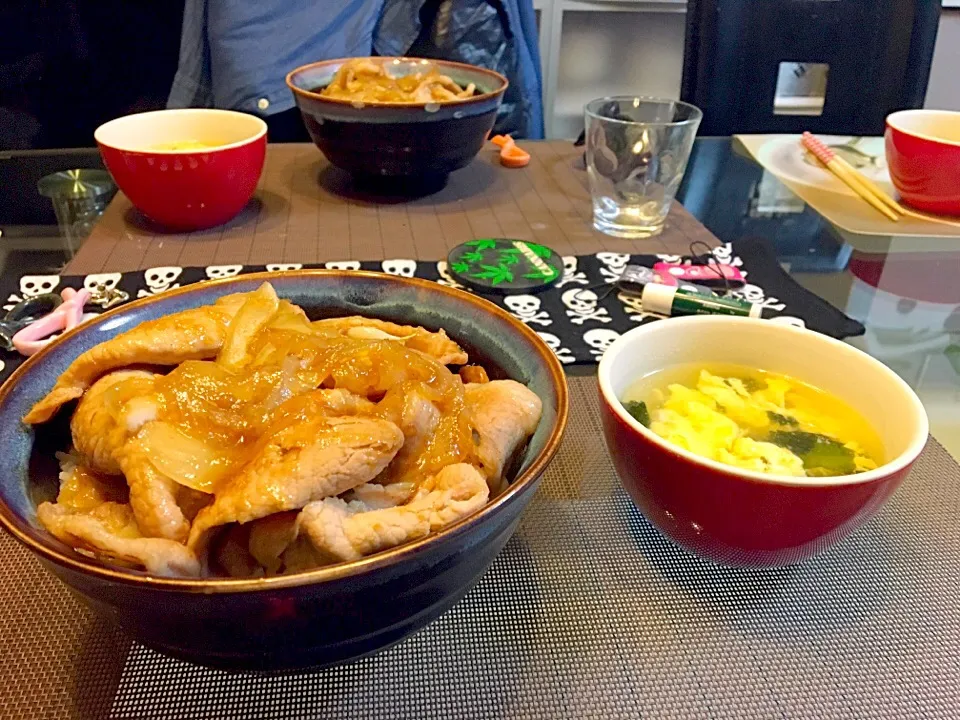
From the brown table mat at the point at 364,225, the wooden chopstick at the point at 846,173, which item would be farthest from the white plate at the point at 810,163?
the brown table mat at the point at 364,225

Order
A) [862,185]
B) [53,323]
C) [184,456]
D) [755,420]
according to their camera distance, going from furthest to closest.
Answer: [862,185], [53,323], [755,420], [184,456]

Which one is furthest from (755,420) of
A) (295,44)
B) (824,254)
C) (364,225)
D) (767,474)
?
(295,44)

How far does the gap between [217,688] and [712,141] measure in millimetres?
1519

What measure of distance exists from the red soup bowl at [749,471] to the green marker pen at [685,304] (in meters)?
0.23

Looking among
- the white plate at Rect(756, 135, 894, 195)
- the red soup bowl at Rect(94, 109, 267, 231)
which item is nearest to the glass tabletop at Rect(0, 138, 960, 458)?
the white plate at Rect(756, 135, 894, 195)

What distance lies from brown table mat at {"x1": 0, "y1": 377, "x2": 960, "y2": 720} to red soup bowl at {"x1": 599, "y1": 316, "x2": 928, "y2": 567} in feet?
0.15

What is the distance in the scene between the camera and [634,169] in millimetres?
1280

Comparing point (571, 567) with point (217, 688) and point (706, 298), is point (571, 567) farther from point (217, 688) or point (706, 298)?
point (706, 298)

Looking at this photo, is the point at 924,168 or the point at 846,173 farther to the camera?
the point at 846,173

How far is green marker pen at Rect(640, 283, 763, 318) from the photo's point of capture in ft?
3.22

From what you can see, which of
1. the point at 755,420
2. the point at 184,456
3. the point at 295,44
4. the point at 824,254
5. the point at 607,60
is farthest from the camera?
the point at 607,60

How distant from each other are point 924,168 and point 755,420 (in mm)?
814

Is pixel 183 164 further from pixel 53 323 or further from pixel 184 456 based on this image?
pixel 184 456

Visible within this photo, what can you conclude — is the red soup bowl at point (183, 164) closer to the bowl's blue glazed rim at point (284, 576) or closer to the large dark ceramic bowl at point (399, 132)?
the large dark ceramic bowl at point (399, 132)
